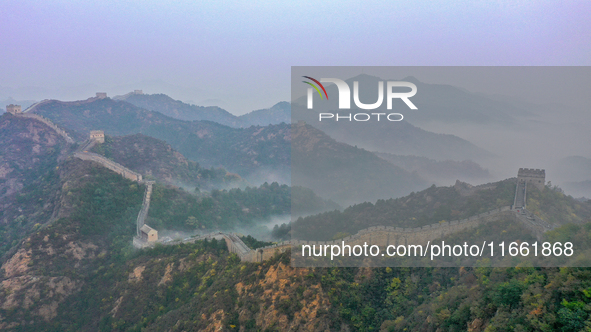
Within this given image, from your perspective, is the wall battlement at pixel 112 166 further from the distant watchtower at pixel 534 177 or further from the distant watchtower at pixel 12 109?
the distant watchtower at pixel 534 177

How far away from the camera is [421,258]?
95.9 ft

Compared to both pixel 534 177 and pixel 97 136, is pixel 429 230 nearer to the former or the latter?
pixel 534 177

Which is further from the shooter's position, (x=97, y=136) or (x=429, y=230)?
(x=97, y=136)

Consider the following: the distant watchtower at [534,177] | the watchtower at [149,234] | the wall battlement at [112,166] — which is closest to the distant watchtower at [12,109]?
the wall battlement at [112,166]

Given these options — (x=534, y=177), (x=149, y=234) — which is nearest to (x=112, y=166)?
(x=149, y=234)

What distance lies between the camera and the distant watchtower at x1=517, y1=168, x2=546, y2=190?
120 ft

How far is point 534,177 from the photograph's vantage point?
37.0 metres

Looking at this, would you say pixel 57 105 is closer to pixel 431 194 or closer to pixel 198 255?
pixel 198 255

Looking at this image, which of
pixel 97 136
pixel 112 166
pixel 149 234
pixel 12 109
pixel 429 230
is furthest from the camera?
pixel 12 109

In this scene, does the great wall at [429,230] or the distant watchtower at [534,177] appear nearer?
the great wall at [429,230]

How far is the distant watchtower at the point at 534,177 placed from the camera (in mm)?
36688

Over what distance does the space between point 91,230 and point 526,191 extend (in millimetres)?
53824

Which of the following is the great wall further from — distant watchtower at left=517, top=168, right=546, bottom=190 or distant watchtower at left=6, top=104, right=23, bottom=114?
distant watchtower at left=6, top=104, right=23, bottom=114

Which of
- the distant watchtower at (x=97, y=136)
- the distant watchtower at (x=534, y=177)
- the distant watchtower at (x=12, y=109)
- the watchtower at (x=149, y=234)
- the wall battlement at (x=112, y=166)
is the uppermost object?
the distant watchtower at (x=12, y=109)
